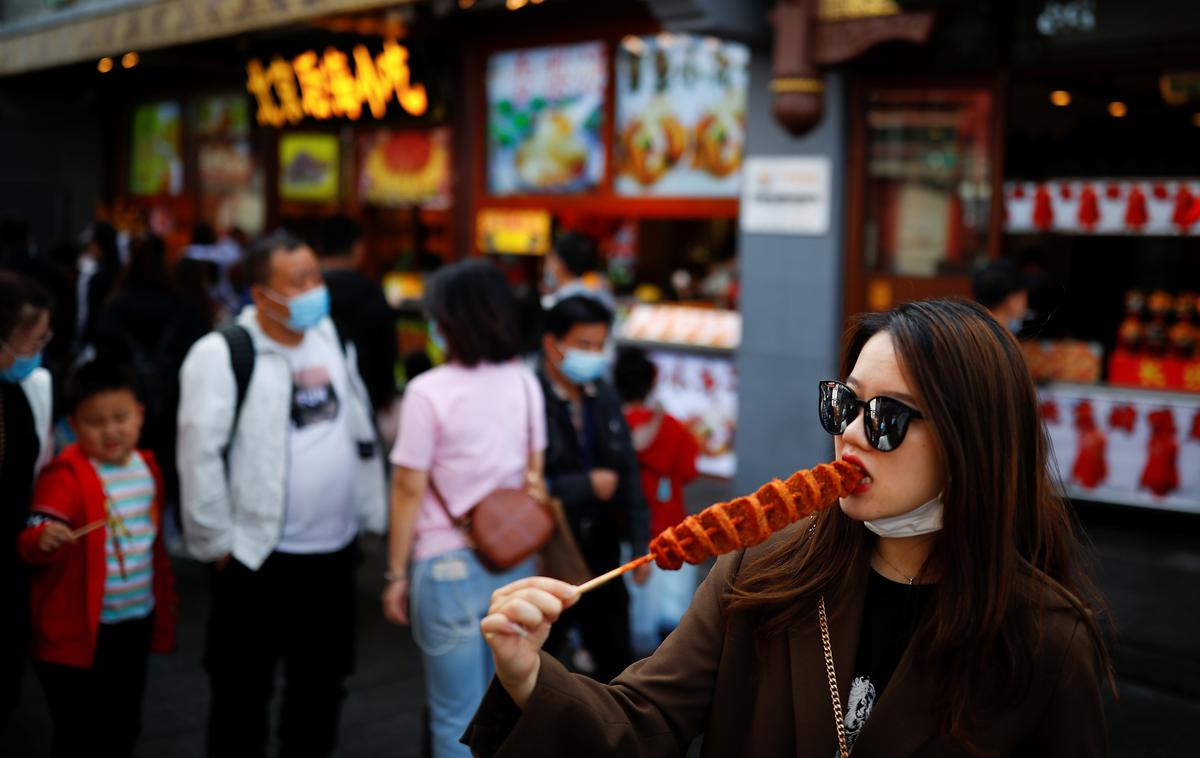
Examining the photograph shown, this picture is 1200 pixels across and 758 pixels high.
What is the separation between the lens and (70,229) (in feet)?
62.4

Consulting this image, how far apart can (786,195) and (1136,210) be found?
2465 millimetres

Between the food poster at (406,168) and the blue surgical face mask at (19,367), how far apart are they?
9.09 m

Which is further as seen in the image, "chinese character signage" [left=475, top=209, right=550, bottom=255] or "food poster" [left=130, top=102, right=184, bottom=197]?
"food poster" [left=130, top=102, right=184, bottom=197]

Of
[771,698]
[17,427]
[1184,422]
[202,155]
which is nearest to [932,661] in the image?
[771,698]

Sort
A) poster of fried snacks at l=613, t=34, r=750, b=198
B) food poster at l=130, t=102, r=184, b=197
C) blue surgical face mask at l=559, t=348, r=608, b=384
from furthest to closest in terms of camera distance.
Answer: food poster at l=130, t=102, r=184, b=197
poster of fried snacks at l=613, t=34, r=750, b=198
blue surgical face mask at l=559, t=348, r=608, b=384

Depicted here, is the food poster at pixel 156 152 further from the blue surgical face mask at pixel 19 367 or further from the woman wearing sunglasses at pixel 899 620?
the woman wearing sunglasses at pixel 899 620

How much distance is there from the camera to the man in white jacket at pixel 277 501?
4348 mm

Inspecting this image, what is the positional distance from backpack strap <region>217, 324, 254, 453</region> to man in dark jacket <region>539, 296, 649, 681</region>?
1145 millimetres

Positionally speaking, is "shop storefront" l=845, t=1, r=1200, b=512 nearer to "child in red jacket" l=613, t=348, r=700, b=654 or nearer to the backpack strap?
"child in red jacket" l=613, t=348, r=700, b=654

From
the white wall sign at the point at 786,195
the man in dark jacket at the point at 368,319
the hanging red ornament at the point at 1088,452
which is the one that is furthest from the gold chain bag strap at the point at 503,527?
the hanging red ornament at the point at 1088,452

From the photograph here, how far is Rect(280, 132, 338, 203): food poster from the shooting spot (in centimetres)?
1466

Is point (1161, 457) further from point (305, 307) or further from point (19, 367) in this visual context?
point (19, 367)

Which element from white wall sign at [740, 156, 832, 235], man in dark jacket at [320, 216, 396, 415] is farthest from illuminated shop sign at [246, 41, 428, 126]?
man in dark jacket at [320, 216, 396, 415]

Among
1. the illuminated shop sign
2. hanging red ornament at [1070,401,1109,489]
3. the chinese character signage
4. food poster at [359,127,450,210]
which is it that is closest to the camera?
hanging red ornament at [1070,401,1109,489]
